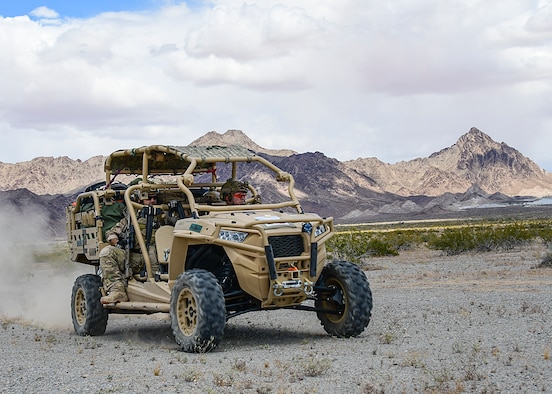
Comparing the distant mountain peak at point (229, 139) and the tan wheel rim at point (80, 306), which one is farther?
the distant mountain peak at point (229, 139)

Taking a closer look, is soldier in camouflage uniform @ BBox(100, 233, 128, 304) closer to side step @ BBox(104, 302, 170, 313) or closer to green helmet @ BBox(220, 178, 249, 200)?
side step @ BBox(104, 302, 170, 313)

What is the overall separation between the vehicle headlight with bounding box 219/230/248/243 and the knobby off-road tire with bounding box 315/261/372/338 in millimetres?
1780

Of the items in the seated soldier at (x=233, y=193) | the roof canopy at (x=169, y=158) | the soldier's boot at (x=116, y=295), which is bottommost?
the soldier's boot at (x=116, y=295)

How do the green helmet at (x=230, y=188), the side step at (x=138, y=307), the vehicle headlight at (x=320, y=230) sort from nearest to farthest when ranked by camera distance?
the vehicle headlight at (x=320, y=230) < the side step at (x=138, y=307) < the green helmet at (x=230, y=188)

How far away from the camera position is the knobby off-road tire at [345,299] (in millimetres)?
12516

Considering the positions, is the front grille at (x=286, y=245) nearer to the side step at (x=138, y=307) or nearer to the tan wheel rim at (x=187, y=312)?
the tan wheel rim at (x=187, y=312)

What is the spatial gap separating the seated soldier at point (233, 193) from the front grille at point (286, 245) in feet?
7.05

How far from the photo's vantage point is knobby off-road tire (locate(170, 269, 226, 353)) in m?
11.4

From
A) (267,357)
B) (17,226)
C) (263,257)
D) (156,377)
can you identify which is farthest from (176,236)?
(17,226)

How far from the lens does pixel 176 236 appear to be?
41.4 feet

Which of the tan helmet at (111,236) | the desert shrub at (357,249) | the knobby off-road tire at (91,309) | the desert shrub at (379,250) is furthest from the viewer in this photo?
the desert shrub at (379,250)

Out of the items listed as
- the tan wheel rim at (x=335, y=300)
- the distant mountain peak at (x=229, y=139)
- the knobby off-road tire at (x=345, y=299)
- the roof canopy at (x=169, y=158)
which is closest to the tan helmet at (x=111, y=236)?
the roof canopy at (x=169, y=158)

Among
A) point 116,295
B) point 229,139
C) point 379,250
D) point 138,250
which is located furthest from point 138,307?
point 229,139

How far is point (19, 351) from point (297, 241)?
4.31 m
